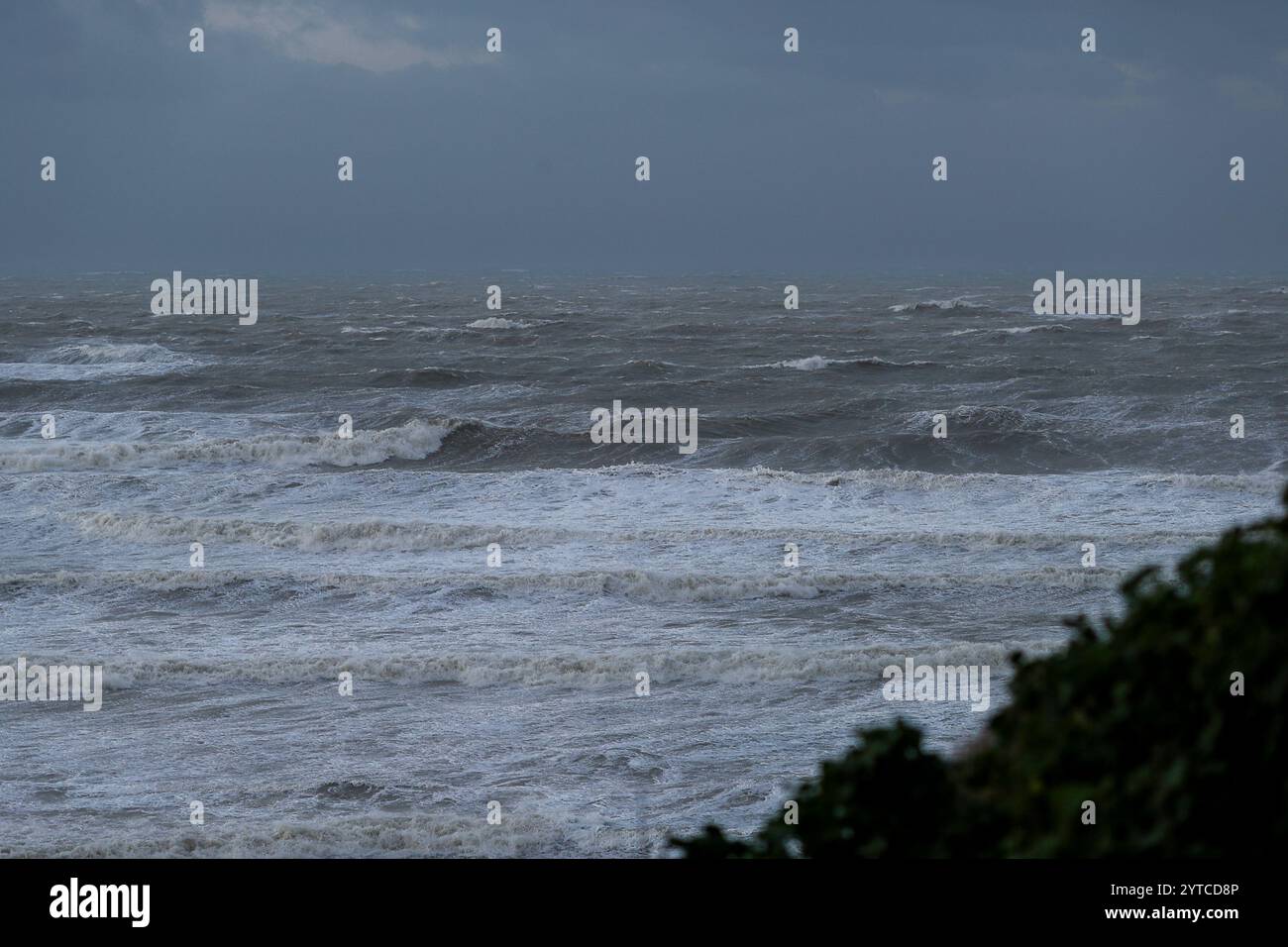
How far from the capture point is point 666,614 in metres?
16.7

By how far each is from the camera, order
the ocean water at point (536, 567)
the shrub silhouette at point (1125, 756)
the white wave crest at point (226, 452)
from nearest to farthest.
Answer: the shrub silhouette at point (1125, 756) < the ocean water at point (536, 567) < the white wave crest at point (226, 452)

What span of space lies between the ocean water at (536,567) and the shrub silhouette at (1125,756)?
1.07 m

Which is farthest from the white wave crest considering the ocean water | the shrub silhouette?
the shrub silhouette

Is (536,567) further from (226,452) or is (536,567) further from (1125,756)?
(1125,756)

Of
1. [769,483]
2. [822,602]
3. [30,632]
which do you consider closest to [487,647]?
[822,602]

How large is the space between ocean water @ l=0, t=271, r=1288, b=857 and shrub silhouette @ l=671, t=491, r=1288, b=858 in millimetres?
1065

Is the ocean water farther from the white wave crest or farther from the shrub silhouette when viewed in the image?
the shrub silhouette

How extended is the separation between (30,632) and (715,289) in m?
82.0

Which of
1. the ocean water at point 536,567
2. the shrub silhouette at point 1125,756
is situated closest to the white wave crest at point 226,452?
the ocean water at point 536,567

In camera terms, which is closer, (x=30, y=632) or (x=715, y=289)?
(x=30, y=632)

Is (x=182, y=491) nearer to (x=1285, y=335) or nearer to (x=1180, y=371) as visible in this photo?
(x=1180, y=371)

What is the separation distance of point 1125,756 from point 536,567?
16.6m

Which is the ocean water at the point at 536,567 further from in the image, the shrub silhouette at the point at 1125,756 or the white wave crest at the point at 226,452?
A: the shrub silhouette at the point at 1125,756

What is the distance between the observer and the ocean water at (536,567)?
11.1 metres
